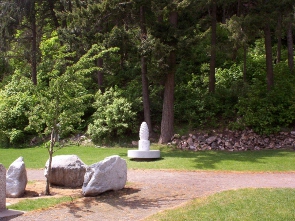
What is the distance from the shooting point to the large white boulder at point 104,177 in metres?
10.0

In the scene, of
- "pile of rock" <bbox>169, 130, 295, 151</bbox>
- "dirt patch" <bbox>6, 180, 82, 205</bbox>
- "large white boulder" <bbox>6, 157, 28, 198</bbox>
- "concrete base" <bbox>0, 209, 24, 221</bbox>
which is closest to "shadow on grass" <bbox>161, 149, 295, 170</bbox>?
"pile of rock" <bbox>169, 130, 295, 151</bbox>

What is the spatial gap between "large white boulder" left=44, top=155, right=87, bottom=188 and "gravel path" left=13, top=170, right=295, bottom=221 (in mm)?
1514

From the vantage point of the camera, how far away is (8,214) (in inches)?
329

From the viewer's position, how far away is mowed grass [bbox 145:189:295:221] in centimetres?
776

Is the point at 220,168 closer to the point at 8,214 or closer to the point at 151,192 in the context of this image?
the point at 151,192

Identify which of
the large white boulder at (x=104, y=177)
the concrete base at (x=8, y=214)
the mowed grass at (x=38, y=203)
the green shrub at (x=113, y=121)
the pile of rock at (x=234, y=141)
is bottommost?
the concrete base at (x=8, y=214)

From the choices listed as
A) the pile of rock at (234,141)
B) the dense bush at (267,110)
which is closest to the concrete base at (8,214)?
the pile of rock at (234,141)

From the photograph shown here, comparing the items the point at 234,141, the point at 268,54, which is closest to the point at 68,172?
the point at 234,141

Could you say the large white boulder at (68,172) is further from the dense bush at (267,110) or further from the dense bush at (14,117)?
the dense bush at (14,117)

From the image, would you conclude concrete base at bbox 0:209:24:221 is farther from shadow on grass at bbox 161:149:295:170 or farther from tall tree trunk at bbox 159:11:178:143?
tall tree trunk at bbox 159:11:178:143

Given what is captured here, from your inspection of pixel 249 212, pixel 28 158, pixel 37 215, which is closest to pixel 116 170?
pixel 37 215

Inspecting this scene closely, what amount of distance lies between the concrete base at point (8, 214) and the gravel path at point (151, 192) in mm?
187

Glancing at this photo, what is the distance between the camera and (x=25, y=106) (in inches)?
1000

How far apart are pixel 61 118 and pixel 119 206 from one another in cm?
295
